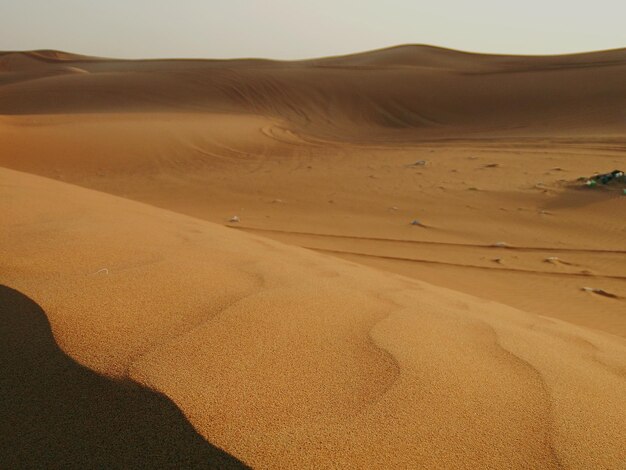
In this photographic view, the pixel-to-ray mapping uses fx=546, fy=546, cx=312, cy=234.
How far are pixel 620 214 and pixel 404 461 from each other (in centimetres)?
660

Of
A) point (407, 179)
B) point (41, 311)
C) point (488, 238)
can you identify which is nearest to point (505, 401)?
point (41, 311)

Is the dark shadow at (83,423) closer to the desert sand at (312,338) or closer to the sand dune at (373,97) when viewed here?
the desert sand at (312,338)

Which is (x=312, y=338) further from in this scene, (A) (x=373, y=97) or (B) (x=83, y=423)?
(A) (x=373, y=97)

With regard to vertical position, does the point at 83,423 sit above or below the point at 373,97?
below

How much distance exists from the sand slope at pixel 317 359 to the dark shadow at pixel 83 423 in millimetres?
35

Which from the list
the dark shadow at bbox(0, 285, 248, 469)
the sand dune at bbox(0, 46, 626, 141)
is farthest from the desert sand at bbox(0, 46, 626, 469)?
the sand dune at bbox(0, 46, 626, 141)

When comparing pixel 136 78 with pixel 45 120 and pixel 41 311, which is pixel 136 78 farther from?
pixel 41 311

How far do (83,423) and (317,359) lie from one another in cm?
56

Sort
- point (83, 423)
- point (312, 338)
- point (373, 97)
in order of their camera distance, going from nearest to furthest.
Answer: point (83, 423) < point (312, 338) < point (373, 97)

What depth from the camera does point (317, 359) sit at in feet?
4.50

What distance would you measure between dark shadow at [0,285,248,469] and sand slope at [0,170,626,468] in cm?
3

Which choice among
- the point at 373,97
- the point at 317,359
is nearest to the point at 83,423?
the point at 317,359

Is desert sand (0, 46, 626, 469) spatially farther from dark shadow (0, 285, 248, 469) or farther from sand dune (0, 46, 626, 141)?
sand dune (0, 46, 626, 141)

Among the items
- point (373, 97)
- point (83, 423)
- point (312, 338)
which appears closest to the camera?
point (83, 423)
